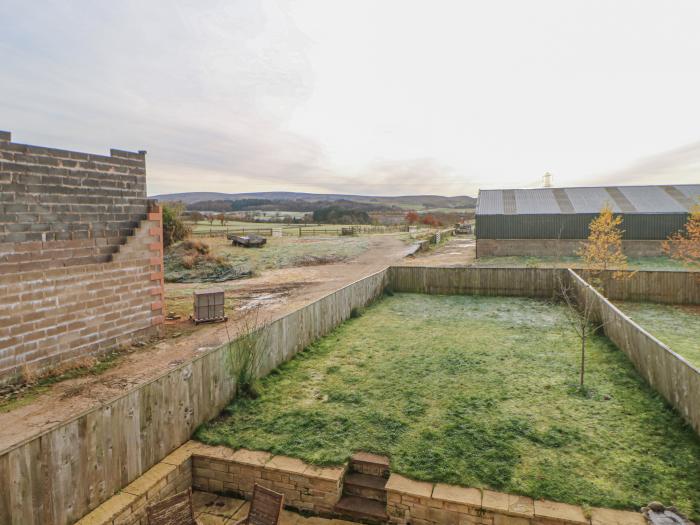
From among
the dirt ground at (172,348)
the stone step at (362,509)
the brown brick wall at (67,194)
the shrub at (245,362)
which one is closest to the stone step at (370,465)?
the stone step at (362,509)

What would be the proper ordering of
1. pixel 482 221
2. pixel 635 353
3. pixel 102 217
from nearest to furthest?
1. pixel 635 353
2. pixel 102 217
3. pixel 482 221

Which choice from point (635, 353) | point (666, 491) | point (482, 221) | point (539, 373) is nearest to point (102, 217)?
point (539, 373)

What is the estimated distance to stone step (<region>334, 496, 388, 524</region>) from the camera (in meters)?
5.67

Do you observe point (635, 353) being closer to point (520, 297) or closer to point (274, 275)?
point (520, 297)

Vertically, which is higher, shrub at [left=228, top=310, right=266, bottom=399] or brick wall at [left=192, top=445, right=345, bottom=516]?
shrub at [left=228, top=310, right=266, bottom=399]

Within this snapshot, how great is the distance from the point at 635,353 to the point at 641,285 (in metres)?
8.84

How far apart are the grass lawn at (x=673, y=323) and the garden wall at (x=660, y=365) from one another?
1643mm

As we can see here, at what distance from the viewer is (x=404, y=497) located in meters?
5.57

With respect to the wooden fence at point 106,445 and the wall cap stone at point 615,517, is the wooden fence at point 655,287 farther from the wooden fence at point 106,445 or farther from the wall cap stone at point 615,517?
the wooden fence at point 106,445

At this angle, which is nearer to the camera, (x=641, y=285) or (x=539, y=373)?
(x=539, y=373)

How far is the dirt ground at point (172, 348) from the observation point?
7316 millimetres

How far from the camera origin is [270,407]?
7.91 metres

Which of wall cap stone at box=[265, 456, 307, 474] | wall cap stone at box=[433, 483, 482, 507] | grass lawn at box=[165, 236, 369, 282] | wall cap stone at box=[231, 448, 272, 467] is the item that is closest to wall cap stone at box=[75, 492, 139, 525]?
wall cap stone at box=[231, 448, 272, 467]

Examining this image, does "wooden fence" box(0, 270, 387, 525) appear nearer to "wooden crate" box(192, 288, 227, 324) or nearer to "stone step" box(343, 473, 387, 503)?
"stone step" box(343, 473, 387, 503)
